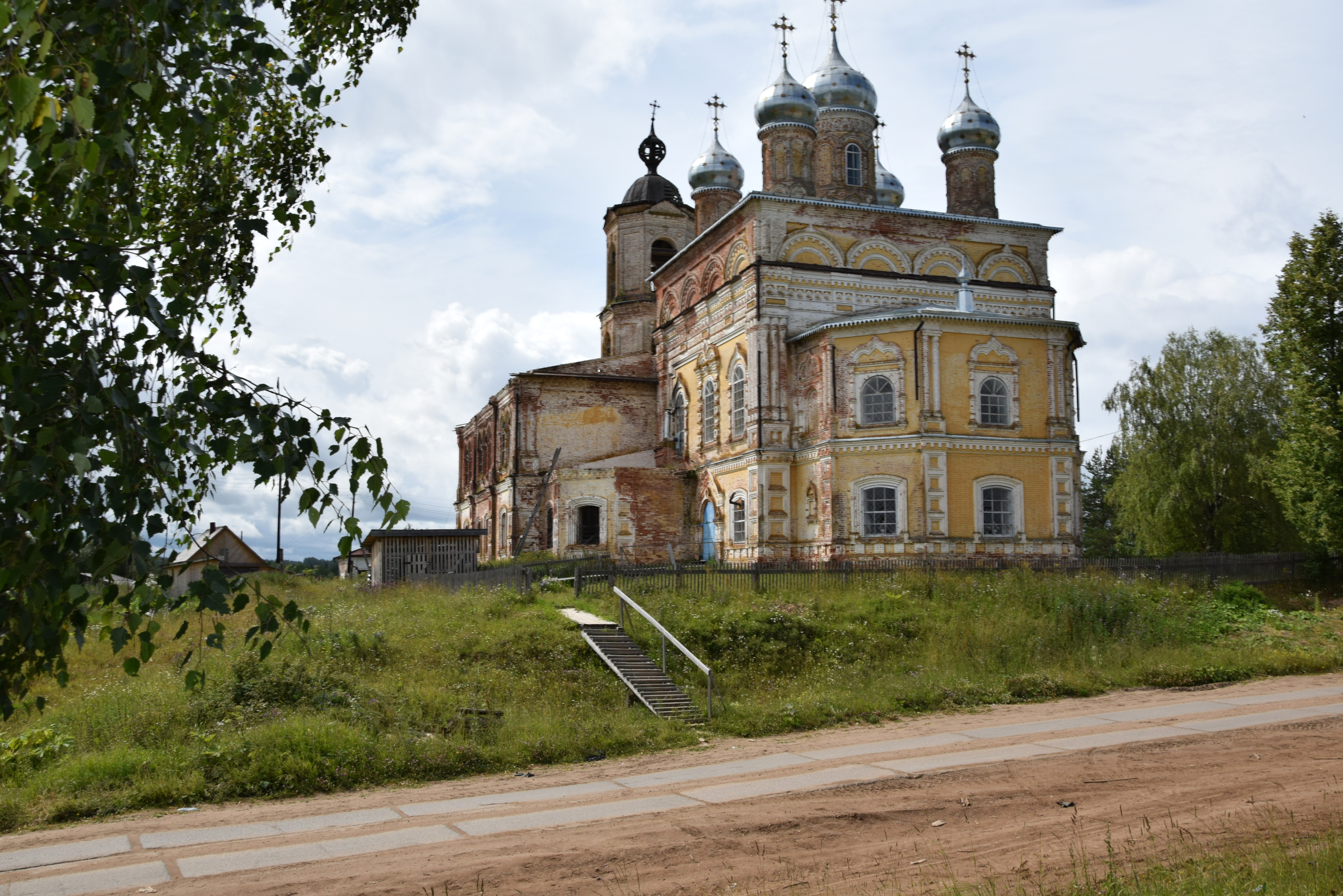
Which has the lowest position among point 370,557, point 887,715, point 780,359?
point 887,715

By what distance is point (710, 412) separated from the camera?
28828 mm

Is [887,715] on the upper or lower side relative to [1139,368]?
lower

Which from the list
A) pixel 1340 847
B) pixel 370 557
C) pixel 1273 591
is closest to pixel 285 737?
pixel 1340 847

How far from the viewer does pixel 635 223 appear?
3819 cm

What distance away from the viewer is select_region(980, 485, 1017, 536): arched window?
24000mm

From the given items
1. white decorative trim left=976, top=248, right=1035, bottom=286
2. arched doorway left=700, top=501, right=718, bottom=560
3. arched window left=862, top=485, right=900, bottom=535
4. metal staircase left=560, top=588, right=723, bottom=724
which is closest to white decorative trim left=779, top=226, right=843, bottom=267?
white decorative trim left=976, top=248, right=1035, bottom=286

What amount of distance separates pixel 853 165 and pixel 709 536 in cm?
1119

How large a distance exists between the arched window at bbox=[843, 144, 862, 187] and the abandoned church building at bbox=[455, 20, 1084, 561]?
6 centimetres

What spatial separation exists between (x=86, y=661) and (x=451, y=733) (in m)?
8.24

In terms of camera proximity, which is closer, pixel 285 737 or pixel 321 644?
pixel 285 737

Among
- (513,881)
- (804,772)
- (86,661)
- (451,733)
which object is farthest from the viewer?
(86,661)

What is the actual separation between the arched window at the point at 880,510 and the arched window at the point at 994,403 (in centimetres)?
287

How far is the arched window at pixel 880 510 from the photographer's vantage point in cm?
2375

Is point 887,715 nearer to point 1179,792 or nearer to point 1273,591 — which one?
point 1179,792
